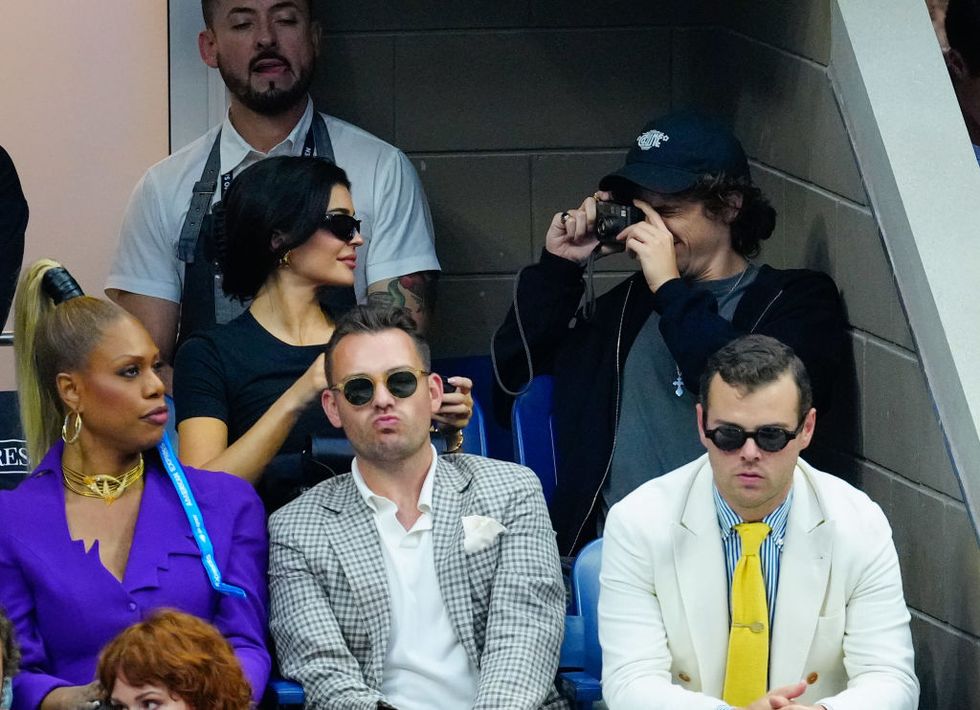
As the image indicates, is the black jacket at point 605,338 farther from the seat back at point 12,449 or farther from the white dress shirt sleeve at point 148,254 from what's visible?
the seat back at point 12,449

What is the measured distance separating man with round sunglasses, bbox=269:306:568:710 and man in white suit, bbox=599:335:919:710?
181 millimetres

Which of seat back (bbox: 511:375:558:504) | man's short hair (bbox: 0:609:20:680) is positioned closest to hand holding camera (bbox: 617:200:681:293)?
seat back (bbox: 511:375:558:504)

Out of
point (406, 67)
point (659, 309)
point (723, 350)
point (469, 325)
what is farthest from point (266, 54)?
point (723, 350)

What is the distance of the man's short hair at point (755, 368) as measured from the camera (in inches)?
143

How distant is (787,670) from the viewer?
145 inches

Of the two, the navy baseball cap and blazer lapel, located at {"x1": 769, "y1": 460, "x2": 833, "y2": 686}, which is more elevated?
the navy baseball cap

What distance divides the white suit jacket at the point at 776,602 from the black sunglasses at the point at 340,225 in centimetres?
114

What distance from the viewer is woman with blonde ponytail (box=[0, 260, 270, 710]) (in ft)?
12.1

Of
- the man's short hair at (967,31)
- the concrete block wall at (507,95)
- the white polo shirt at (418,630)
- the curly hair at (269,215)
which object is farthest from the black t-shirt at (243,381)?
the man's short hair at (967,31)

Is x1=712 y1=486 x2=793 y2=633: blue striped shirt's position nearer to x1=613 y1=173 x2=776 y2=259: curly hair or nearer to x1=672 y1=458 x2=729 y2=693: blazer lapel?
x1=672 y1=458 x2=729 y2=693: blazer lapel

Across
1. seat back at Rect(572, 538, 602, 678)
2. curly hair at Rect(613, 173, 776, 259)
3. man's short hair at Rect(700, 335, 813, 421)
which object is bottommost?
seat back at Rect(572, 538, 602, 678)

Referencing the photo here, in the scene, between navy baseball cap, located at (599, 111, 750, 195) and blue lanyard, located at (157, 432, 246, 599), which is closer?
blue lanyard, located at (157, 432, 246, 599)

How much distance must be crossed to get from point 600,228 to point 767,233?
0.43 meters

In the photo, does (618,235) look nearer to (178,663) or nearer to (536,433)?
(536,433)
